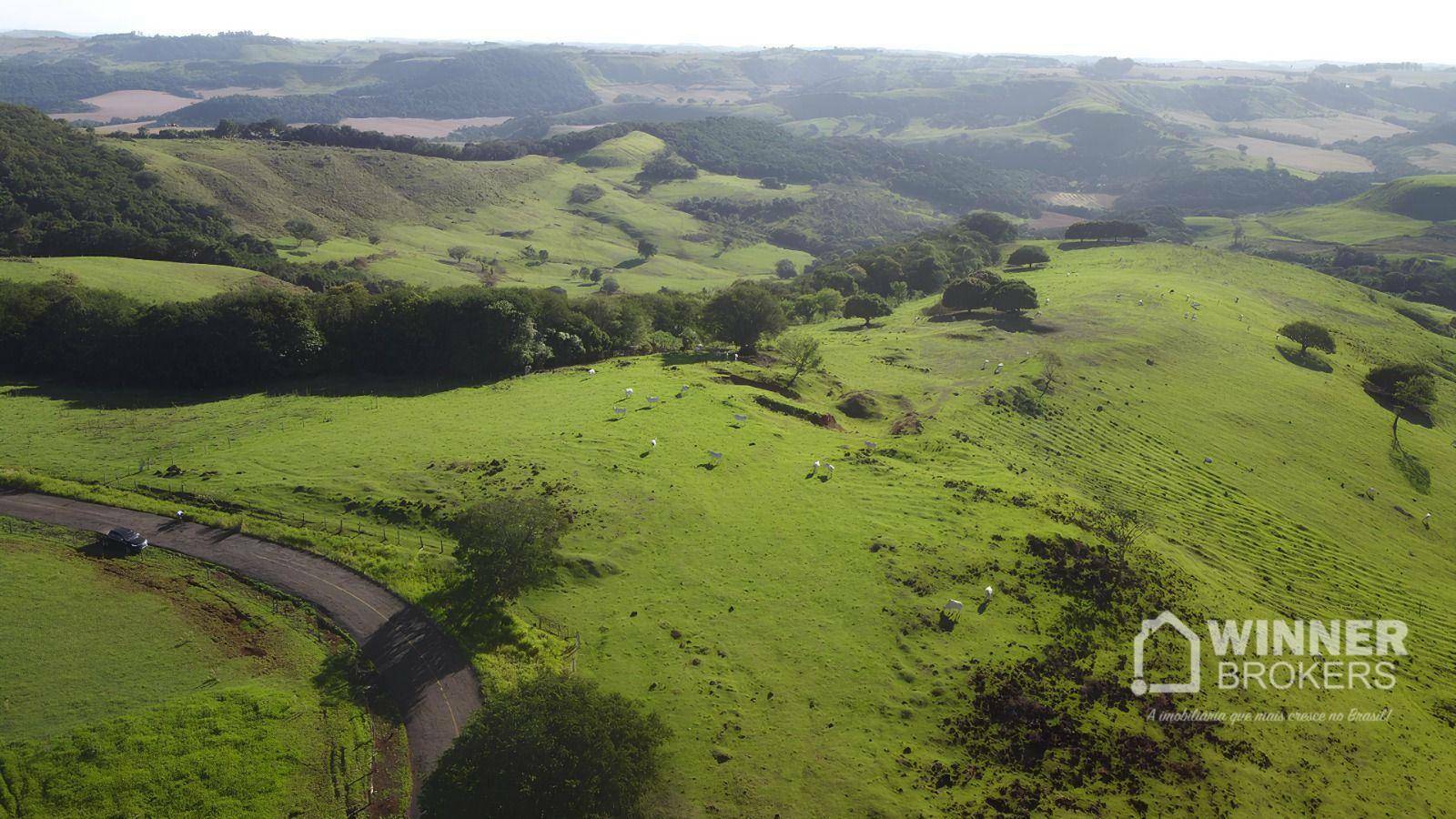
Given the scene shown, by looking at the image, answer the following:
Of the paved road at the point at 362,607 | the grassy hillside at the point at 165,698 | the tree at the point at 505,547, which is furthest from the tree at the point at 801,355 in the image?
the grassy hillside at the point at 165,698

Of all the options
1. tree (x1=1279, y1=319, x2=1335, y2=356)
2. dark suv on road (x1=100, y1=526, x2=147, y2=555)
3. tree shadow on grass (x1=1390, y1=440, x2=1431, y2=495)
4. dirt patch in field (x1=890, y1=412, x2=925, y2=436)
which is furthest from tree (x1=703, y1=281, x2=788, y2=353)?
tree (x1=1279, y1=319, x2=1335, y2=356)

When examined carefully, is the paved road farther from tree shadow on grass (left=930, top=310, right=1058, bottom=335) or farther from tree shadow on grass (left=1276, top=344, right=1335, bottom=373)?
tree shadow on grass (left=1276, top=344, right=1335, bottom=373)

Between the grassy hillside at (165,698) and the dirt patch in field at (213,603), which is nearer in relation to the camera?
the grassy hillside at (165,698)

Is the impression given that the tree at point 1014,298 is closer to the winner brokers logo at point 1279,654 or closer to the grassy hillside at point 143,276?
the winner brokers logo at point 1279,654

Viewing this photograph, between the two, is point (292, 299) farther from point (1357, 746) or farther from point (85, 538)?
point (1357, 746)

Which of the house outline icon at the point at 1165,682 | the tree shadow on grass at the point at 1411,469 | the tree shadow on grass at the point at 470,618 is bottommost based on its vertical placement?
the tree shadow on grass at the point at 1411,469

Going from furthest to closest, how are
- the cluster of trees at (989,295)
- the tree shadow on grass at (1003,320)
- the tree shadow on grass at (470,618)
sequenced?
the cluster of trees at (989,295) < the tree shadow on grass at (1003,320) < the tree shadow on grass at (470,618)

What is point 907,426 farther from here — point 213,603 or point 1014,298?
point 213,603
